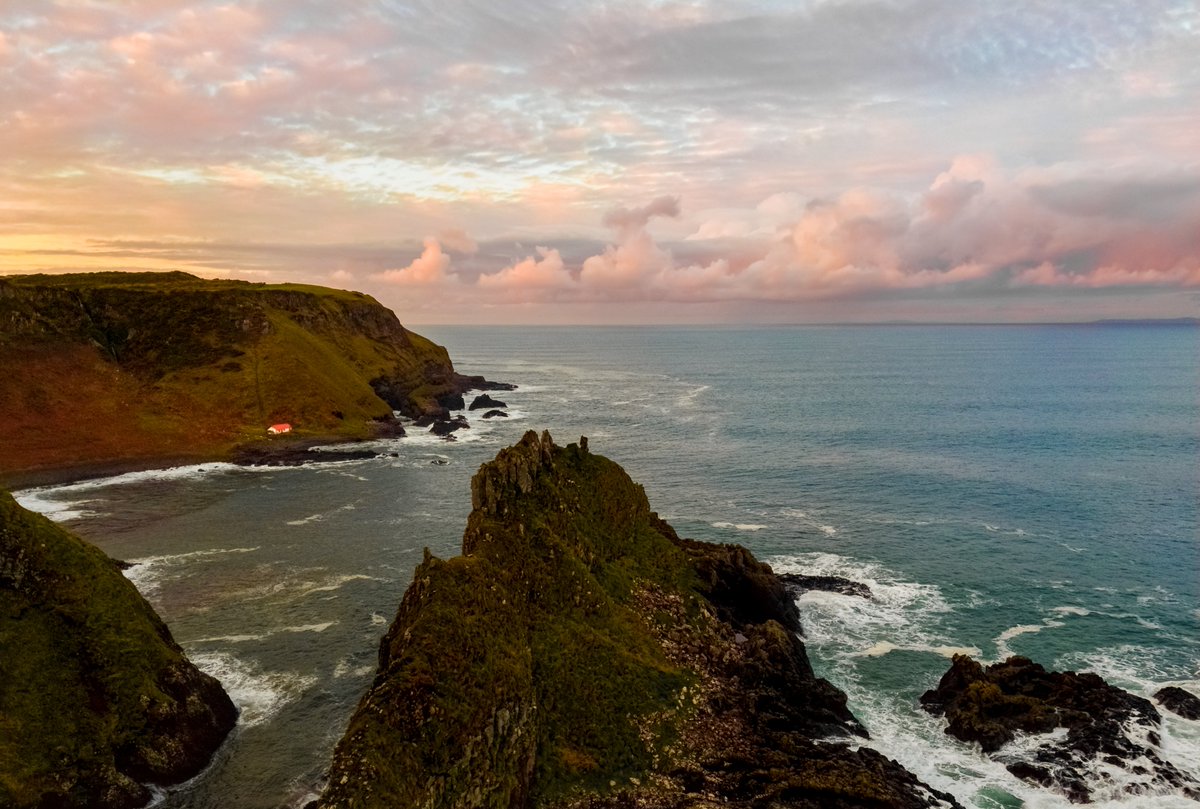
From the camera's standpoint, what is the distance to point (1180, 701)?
4862 cm

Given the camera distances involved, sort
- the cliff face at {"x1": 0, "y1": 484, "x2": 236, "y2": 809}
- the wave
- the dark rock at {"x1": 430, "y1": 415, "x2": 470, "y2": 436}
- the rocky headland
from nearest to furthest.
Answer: the cliff face at {"x1": 0, "y1": 484, "x2": 236, "y2": 809}
the wave
the rocky headland
the dark rock at {"x1": 430, "y1": 415, "x2": 470, "y2": 436}

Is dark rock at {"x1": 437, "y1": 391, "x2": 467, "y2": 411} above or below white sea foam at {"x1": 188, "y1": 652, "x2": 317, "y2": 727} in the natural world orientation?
above

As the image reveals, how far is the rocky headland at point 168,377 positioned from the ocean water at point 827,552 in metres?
15.8

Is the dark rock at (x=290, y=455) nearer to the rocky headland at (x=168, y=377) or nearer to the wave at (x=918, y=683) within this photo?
the rocky headland at (x=168, y=377)

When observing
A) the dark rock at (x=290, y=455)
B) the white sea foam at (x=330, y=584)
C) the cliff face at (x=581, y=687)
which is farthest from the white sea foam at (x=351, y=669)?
the dark rock at (x=290, y=455)

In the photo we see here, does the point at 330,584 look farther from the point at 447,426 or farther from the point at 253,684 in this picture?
the point at 447,426

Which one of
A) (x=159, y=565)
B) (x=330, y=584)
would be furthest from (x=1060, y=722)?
(x=159, y=565)

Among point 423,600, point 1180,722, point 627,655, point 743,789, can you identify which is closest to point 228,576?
point 423,600

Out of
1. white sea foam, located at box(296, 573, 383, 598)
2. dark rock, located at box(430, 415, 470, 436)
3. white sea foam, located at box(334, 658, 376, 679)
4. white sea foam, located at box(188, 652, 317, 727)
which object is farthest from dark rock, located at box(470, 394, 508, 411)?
white sea foam, located at box(334, 658, 376, 679)

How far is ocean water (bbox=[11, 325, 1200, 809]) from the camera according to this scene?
48.0m

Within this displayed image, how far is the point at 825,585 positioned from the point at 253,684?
48.5 m

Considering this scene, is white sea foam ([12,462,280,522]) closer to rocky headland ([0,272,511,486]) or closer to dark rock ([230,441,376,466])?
dark rock ([230,441,376,466])

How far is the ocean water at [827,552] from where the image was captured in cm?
4797

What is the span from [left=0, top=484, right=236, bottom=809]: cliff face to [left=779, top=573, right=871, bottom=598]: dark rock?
47271mm
